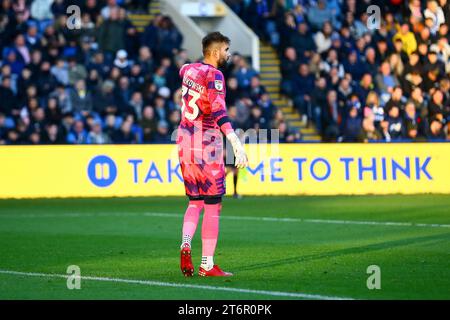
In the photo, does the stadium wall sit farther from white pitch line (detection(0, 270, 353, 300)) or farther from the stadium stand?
white pitch line (detection(0, 270, 353, 300))

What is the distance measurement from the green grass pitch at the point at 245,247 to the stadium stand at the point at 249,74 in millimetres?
2226

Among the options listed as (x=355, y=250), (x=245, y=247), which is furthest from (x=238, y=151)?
(x=245, y=247)

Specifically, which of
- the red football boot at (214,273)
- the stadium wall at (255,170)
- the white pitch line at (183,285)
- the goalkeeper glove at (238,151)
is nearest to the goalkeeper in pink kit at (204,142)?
the red football boot at (214,273)

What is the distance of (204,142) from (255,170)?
42.9ft

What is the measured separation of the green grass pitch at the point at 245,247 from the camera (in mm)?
10906

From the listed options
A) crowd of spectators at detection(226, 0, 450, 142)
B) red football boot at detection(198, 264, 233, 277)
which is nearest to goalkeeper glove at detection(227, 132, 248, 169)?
red football boot at detection(198, 264, 233, 277)

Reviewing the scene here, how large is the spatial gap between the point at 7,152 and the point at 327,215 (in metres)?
7.68

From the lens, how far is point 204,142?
38.8ft

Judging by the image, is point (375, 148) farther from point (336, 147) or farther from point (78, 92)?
point (78, 92)

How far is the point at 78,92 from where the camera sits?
25.3 meters

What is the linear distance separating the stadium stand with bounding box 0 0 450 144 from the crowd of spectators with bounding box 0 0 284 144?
0.08ft

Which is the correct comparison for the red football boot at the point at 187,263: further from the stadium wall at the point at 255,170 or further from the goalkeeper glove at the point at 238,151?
the stadium wall at the point at 255,170

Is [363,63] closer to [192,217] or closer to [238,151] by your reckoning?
[192,217]

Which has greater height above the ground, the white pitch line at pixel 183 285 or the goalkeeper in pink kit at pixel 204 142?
the goalkeeper in pink kit at pixel 204 142
